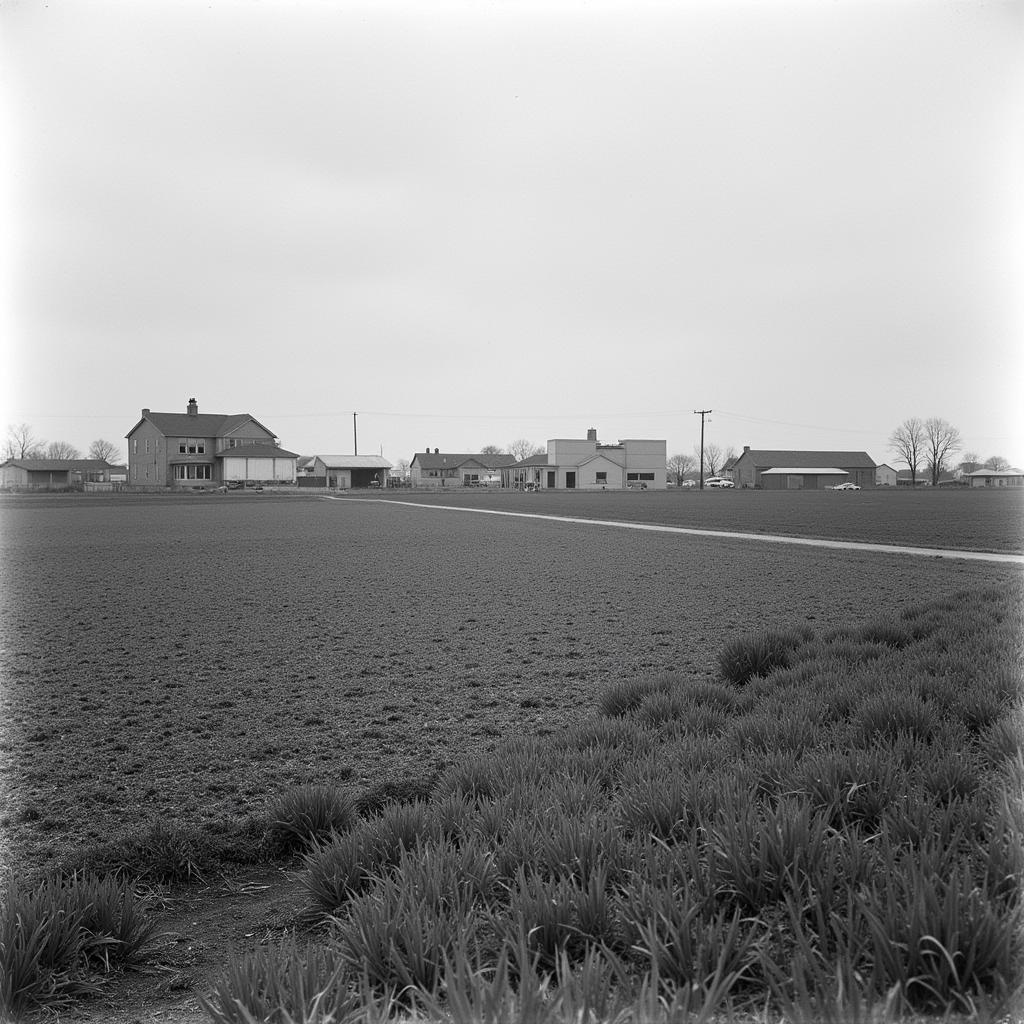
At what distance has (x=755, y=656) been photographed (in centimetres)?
838

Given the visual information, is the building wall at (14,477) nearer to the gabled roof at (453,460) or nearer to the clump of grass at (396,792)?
the gabled roof at (453,460)

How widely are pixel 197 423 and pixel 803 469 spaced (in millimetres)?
89309

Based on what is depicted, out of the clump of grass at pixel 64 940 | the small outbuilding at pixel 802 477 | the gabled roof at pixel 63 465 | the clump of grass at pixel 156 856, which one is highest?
the gabled roof at pixel 63 465

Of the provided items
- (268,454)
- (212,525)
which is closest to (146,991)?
(212,525)

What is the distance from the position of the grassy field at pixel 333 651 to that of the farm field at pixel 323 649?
34 mm

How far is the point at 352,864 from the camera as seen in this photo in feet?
12.9

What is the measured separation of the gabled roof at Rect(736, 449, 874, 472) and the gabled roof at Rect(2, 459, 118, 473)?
10219 cm

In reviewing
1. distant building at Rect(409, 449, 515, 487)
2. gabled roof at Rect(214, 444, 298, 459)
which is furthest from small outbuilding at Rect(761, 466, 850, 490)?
gabled roof at Rect(214, 444, 298, 459)

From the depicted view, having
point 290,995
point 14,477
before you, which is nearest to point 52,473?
point 14,477

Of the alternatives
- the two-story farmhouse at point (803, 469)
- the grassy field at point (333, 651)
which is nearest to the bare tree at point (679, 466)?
the two-story farmhouse at point (803, 469)

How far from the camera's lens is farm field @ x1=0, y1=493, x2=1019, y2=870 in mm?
6367

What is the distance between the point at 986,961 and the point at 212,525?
36.3 m

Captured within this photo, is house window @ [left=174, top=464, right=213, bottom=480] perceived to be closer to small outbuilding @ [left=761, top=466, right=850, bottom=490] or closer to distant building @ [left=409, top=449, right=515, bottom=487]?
distant building @ [left=409, top=449, right=515, bottom=487]

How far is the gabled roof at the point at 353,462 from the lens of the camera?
12912 cm
